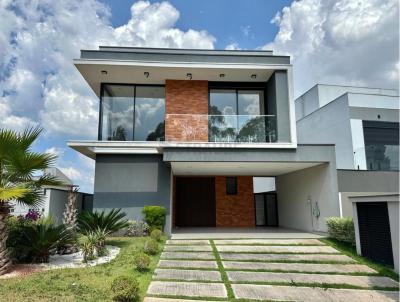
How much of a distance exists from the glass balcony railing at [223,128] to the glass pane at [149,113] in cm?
82

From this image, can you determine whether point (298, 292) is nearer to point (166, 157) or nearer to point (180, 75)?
point (166, 157)

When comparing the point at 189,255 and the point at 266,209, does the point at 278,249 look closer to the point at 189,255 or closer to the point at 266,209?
the point at 189,255

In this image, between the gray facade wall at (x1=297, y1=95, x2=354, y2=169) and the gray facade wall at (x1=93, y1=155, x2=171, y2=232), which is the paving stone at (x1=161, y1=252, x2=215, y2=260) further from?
the gray facade wall at (x1=297, y1=95, x2=354, y2=169)

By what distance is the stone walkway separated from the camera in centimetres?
600

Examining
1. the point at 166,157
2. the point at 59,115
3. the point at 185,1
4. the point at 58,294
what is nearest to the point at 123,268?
the point at 58,294

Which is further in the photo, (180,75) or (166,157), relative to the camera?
(180,75)

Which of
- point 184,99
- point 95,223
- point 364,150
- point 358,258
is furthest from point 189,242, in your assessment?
point 364,150

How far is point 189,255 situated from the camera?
29.4ft

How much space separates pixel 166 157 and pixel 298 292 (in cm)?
672

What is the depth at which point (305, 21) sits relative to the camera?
13.6 m

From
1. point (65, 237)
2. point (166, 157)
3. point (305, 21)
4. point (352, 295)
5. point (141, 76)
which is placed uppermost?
point (305, 21)

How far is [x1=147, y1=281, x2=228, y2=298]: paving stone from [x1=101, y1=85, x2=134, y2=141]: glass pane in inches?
312

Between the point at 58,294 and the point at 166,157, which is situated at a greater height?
the point at 166,157

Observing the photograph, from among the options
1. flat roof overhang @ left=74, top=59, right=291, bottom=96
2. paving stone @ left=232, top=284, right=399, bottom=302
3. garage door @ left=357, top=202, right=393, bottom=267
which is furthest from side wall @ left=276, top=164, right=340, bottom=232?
paving stone @ left=232, top=284, right=399, bottom=302
